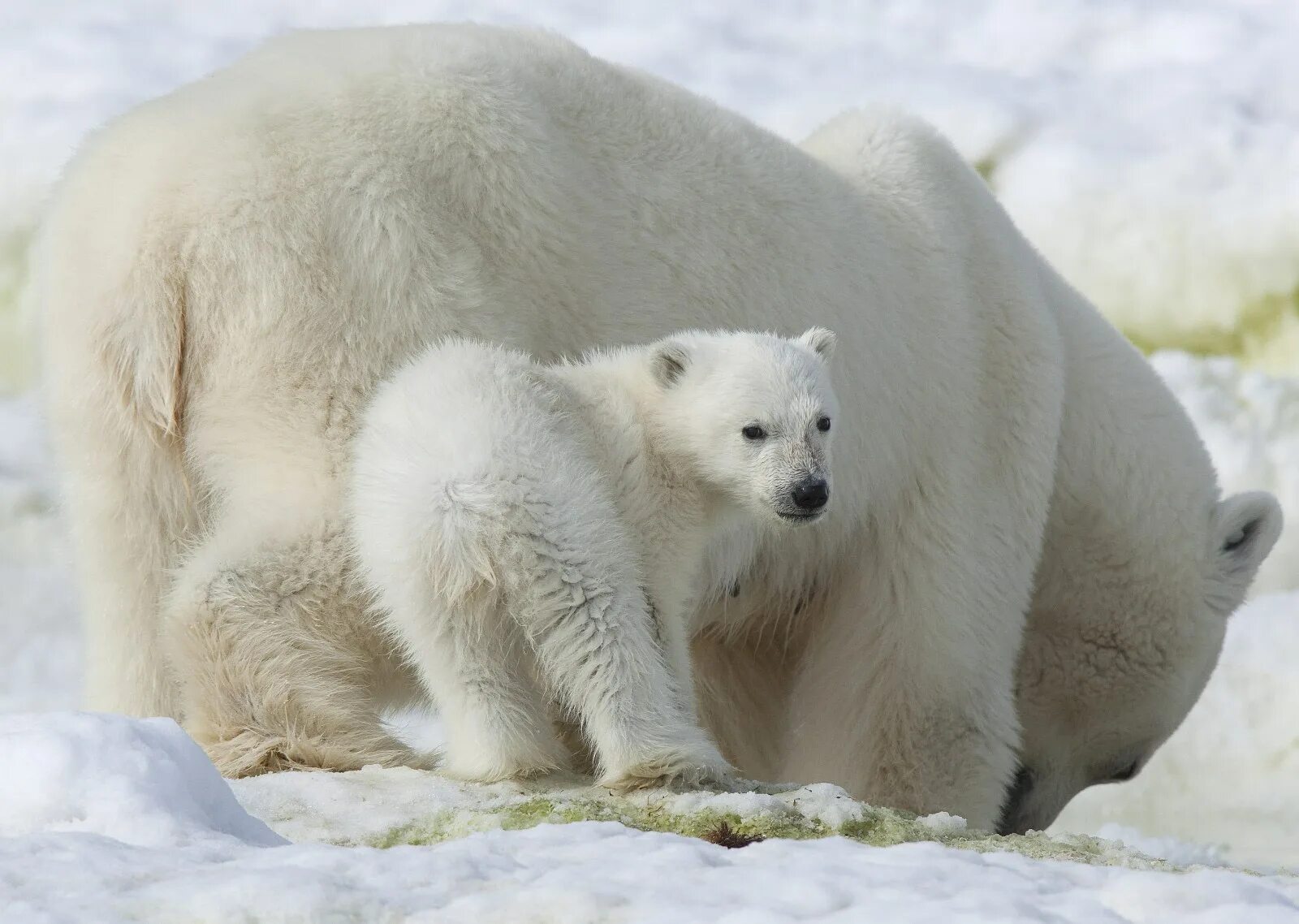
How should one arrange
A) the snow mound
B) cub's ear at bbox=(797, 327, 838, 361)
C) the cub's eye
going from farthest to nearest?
the cub's eye
cub's ear at bbox=(797, 327, 838, 361)
the snow mound

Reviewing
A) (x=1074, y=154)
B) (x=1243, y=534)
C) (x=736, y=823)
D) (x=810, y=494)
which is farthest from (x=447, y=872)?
(x=1074, y=154)

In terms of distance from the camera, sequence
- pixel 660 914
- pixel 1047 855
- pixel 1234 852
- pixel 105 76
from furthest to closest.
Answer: pixel 105 76 → pixel 1234 852 → pixel 1047 855 → pixel 660 914

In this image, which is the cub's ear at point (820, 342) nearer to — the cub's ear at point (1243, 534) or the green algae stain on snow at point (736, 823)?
the green algae stain on snow at point (736, 823)

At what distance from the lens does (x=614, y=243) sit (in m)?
3.71

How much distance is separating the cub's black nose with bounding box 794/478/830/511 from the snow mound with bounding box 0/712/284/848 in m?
1.26

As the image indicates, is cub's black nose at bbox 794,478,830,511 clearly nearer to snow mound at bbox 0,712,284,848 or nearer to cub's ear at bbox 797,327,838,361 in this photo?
cub's ear at bbox 797,327,838,361

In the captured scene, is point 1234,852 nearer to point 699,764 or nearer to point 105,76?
point 699,764

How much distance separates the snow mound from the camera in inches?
87.0

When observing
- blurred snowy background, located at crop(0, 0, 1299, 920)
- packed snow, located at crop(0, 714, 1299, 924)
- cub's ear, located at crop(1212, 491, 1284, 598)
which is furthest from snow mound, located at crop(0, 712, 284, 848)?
blurred snowy background, located at crop(0, 0, 1299, 920)

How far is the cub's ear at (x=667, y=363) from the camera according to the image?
329 cm

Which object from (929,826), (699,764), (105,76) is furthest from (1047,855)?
(105,76)

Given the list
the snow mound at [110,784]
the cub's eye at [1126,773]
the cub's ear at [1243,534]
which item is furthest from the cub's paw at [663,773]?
the cub's eye at [1126,773]

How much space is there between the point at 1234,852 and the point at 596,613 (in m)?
3.49

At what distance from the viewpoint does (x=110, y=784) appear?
7.41 ft
